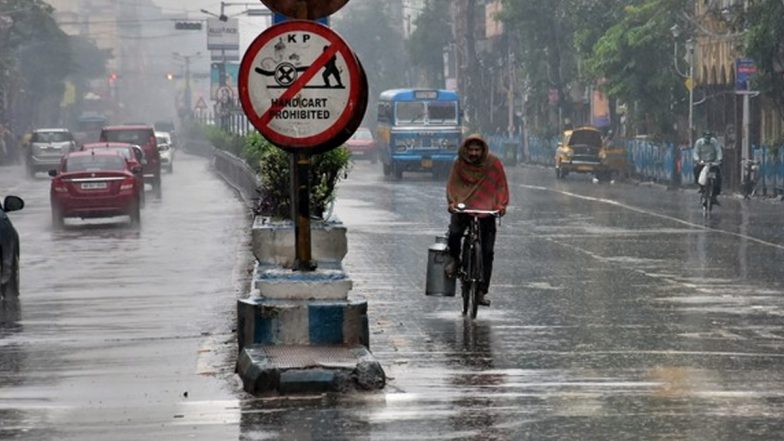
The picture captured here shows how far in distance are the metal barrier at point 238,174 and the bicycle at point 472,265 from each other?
17.5 metres

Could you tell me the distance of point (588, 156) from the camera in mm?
64750

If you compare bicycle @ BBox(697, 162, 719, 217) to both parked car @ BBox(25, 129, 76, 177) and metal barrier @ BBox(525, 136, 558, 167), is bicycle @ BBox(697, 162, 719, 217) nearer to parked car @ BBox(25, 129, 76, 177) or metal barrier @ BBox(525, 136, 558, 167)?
parked car @ BBox(25, 129, 76, 177)

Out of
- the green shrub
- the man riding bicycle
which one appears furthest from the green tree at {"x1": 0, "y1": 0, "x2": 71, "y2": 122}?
the man riding bicycle

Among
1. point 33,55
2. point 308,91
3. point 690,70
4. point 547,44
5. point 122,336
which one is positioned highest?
point 547,44

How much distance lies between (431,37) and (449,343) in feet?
343

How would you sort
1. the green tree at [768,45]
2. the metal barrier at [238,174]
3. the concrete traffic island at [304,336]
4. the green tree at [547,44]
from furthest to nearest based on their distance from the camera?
1. the green tree at [547,44]
2. the green tree at [768,45]
3. the metal barrier at [238,174]
4. the concrete traffic island at [304,336]

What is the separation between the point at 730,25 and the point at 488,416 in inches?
1590

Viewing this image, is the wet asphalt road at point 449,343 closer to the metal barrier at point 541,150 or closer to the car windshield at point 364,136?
the metal barrier at point 541,150

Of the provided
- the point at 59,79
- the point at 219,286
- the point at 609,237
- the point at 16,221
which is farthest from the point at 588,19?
the point at 59,79

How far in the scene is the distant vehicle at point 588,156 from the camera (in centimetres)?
6391

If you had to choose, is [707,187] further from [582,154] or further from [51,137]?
[51,137]

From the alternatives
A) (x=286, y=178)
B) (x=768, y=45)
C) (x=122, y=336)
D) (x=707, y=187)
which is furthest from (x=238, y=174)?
(x=122, y=336)

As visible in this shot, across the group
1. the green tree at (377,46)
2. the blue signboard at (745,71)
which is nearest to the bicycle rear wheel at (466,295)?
the blue signboard at (745,71)

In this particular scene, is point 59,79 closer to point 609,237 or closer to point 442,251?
point 609,237
